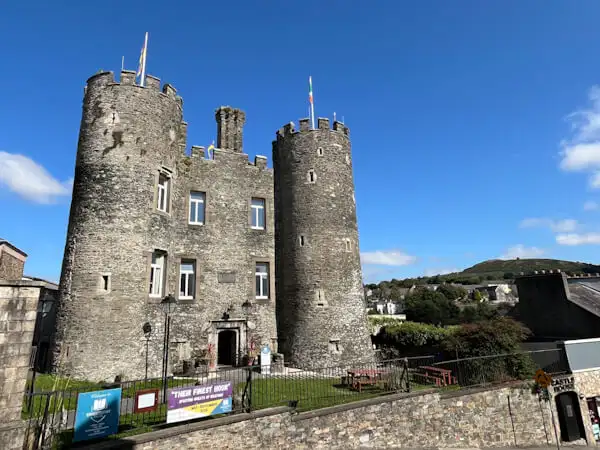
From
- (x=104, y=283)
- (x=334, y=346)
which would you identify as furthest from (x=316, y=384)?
(x=104, y=283)

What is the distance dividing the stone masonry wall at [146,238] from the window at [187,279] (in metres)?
0.31

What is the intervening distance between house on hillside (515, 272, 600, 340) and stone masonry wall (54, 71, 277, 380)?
1456 centimetres

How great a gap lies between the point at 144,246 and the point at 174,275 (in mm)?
2305

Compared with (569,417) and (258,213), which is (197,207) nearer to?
(258,213)

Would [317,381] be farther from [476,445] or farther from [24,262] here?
[24,262]

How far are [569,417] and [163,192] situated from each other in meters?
20.1

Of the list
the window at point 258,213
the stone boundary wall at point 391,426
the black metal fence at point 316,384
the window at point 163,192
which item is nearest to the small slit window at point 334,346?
the black metal fence at point 316,384

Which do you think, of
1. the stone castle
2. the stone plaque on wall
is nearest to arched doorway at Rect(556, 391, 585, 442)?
the stone castle

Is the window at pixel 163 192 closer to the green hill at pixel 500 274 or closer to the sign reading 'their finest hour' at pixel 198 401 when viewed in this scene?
the sign reading 'their finest hour' at pixel 198 401

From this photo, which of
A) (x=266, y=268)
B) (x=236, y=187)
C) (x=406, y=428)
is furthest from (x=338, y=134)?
(x=406, y=428)

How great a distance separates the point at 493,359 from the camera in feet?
50.1

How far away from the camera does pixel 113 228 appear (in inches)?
617

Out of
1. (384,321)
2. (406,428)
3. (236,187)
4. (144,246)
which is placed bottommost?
(406,428)

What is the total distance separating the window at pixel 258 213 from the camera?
68.6 ft
